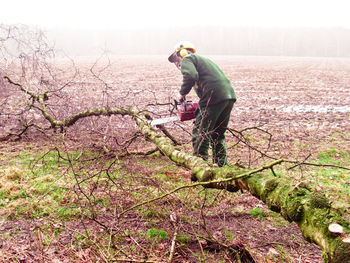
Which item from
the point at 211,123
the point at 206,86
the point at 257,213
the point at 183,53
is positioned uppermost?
the point at 183,53

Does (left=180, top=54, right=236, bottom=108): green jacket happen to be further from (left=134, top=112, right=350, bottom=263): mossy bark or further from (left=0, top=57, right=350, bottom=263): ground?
(left=134, top=112, right=350, bottom=263): mossy bark

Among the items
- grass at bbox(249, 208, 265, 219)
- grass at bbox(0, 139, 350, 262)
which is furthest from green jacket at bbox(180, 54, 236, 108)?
grass at bbox(249, 208, 265, 219)

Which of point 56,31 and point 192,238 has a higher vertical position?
point 56,31

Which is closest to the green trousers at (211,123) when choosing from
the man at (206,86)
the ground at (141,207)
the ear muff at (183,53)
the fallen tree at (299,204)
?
the man at (206,86)

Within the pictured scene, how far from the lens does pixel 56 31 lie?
2228 inches

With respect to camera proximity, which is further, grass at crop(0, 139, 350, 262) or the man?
the man

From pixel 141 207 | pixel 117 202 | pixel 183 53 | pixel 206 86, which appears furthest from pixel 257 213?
pixel 183 53

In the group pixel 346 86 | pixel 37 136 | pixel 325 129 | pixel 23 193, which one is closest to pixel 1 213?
pixel 23 193

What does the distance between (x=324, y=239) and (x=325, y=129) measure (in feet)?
21.1

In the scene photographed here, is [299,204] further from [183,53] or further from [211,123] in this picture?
[183,53]

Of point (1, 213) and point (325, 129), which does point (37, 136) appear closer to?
point (1, 213)

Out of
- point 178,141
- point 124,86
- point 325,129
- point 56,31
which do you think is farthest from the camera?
point 56,31

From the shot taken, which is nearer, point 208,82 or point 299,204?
point 299,204

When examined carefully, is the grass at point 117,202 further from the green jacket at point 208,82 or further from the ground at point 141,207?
the green jacket at point 208,82
